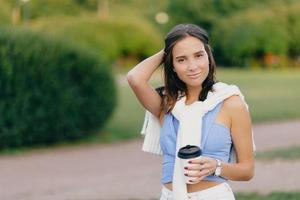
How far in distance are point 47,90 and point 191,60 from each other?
1124 centimetres

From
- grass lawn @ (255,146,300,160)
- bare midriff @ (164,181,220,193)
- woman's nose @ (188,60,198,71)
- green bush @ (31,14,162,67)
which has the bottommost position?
grass lawn @ (255,146,300,160)

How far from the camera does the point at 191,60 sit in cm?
328

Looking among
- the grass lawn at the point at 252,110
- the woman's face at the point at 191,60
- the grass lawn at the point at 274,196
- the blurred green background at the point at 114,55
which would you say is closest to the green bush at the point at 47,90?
the blurred green background at the point at 114,55

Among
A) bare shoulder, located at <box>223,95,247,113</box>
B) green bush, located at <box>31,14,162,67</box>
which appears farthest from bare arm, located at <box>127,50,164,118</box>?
green bush, located at <box>31,14,162,67</box>

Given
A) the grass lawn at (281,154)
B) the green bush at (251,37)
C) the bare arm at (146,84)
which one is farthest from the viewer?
the green bush at (251,37)

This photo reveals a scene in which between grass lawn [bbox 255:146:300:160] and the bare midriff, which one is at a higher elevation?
the bare midriff

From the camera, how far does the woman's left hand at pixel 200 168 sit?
2.98m

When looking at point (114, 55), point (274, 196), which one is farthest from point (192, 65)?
point (114, 55)

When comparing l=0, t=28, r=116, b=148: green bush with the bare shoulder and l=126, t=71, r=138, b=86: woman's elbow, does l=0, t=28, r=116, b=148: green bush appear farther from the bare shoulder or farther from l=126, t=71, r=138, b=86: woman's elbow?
the bare shoulder

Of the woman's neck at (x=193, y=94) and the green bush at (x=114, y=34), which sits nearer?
the woman's neck at (x=193, y=94)

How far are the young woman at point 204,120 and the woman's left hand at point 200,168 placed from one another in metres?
0.03

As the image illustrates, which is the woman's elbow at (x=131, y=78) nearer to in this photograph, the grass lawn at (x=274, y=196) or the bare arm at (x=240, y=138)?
the bare arm at (x=240, y=138)

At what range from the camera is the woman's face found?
3.28 meters

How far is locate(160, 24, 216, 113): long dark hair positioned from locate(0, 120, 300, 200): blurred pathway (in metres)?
5.56
